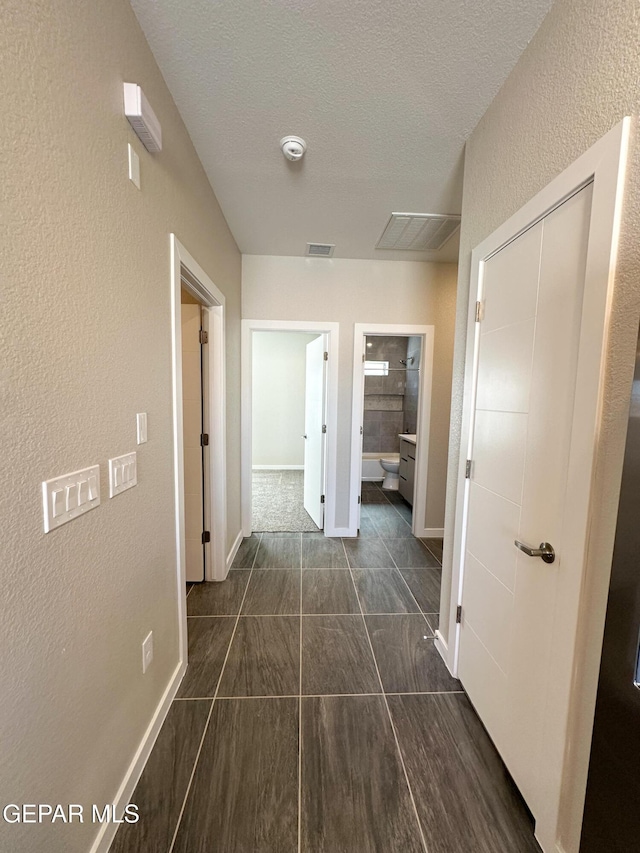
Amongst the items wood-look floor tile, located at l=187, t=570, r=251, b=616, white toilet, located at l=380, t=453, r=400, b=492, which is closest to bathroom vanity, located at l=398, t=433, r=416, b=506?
white toilet, located at l=380, t=453, r=400, b=492

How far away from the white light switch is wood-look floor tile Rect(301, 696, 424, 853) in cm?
138

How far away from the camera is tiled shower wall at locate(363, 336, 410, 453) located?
532 cm

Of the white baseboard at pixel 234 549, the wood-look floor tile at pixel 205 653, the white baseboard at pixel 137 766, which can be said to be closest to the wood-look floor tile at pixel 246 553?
the white baseboard at pixel 234 549

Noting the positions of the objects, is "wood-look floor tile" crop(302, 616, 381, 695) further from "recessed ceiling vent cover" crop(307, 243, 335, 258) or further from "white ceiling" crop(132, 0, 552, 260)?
"recessed ceiling vent cover" crop(307, 243, 335, 258)

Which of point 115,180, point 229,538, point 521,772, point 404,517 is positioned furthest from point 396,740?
point 404,517

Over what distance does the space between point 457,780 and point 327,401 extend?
2.45 meters

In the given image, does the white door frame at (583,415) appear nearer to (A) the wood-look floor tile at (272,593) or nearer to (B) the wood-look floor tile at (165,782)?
(B) the wood-look floor tile at (165,782)

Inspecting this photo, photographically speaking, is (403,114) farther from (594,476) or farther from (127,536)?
(127,536)

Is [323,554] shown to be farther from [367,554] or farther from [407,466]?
[407,466]

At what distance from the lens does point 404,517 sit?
3758 millimetres

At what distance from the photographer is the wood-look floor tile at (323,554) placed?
2633 millimetres

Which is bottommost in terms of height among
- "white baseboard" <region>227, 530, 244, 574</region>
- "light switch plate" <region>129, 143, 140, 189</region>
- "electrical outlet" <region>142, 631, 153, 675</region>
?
"white baseboard" <region>227, 530, 244, 574</region>

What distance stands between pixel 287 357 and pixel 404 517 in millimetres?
3408

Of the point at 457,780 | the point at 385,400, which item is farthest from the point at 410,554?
the point at 385,400
